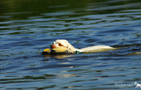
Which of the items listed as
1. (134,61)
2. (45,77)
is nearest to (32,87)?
(45,77)

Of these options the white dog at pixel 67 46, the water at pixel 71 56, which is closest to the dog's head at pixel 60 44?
the white dog at pixel 67 46

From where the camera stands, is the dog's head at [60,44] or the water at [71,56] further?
the dog's head at [60,44]

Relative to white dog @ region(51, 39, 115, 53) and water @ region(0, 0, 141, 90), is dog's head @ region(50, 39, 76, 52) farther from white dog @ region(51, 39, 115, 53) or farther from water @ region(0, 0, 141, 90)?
water @ region(0, 0, 141, 90)

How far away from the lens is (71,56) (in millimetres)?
12570

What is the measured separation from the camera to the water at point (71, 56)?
9.29 metres

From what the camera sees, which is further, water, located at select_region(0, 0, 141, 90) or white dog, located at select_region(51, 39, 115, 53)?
white dog, located at select_region(51, 39, 115, 53)

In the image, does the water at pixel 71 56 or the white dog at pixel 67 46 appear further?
the white dog at pixel 67 46

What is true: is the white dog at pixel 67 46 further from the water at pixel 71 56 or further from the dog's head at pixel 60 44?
the water at pixel 71 56

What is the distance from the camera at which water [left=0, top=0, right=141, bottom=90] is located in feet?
30.5

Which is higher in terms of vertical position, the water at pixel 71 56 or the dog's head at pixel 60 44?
the dog's head at pixel 60 44

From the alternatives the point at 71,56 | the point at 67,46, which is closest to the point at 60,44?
the point at 67,46

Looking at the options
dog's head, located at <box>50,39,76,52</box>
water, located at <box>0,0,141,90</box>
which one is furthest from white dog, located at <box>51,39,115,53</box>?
water, located at <box>0,0,141,90</box>

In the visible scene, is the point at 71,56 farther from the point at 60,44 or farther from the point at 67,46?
the point at 60,44

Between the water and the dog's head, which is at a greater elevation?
the dog's head
